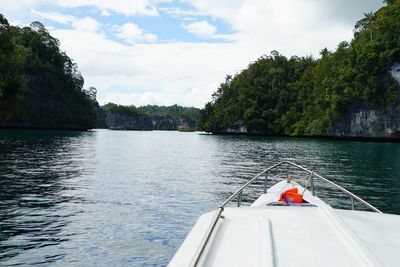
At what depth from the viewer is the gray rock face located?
80.8m

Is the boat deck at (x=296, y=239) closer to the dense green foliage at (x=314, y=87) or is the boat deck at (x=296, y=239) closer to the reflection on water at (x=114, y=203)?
the reflection on water at (x=114, y=203)

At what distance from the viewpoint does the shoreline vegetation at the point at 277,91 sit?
8000cm

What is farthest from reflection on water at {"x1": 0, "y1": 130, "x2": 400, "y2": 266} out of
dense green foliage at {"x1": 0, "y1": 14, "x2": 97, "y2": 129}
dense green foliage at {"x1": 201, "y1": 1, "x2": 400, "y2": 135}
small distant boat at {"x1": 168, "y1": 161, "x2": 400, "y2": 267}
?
dense green foliage at {"x1": 0, "y1": 14, "x2": 97, "y2": 129}

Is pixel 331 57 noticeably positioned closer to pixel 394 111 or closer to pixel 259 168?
pixel 394 111

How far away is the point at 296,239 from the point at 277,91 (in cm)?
13369

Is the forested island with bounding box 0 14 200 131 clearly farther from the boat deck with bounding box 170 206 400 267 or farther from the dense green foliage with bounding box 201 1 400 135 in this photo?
the boat deck with bounding box 170 206 400 267

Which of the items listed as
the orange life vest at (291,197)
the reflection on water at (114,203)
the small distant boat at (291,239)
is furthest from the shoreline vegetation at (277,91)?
the small distant boat at (291,239)

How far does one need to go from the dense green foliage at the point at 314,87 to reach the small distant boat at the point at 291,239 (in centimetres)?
8377

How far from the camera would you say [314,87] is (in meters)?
109

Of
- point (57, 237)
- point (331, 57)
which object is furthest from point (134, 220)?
point (331, 57)

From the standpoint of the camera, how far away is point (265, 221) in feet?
15.8

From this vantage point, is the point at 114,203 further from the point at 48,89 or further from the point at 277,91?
the point at 48,89

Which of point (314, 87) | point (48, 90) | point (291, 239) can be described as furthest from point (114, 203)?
point (48, 90)

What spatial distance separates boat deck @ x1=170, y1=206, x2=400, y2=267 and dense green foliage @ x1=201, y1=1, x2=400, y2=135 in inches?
3296
